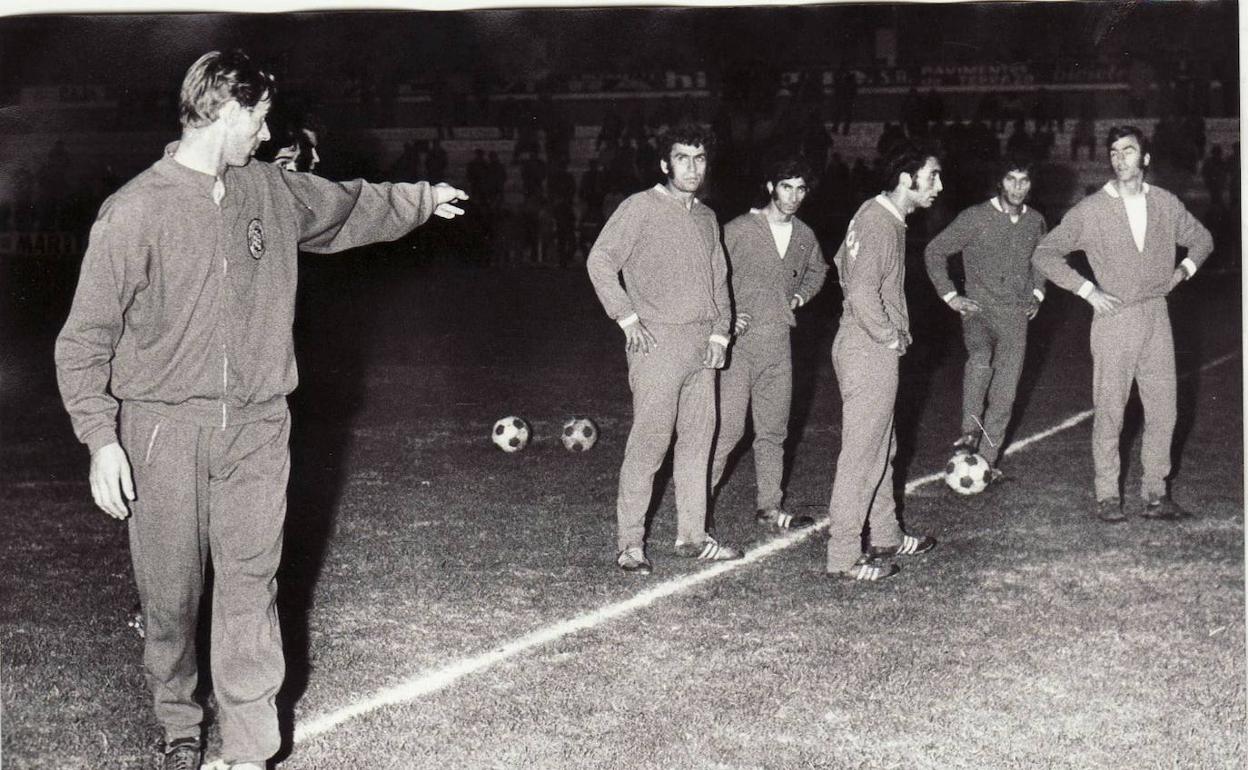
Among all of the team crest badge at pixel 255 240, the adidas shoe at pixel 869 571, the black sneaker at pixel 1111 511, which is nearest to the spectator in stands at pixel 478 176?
the black sneaker at pixel 1111 511

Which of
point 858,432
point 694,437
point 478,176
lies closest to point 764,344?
point 694,437

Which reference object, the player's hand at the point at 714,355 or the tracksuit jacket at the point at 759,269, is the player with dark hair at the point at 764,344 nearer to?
the tracksuit jacket at the point at 759,269

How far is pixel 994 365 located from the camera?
9.27 metres

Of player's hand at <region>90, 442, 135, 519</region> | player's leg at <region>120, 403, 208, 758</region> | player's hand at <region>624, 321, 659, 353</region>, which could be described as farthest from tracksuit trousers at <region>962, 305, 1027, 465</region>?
player's hand at <region>90, 442, 135, 519</region>

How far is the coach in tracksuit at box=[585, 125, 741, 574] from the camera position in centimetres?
Result: 661

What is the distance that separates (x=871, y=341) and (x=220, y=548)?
349 centimetres

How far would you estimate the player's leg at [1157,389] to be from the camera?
25.2 feet

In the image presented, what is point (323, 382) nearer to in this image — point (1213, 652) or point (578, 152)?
point (1213, 652)

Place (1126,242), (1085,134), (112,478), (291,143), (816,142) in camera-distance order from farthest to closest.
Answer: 1. (1085,134)
2. (816,142)
3. (1126,242)
4. (291,143)
5. (112,478)

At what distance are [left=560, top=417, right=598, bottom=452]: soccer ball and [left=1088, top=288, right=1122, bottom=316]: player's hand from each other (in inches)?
153

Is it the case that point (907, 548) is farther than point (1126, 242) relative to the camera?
No

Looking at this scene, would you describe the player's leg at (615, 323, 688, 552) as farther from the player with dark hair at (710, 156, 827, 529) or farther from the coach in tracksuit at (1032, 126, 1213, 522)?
the coach in tracksuit at (1032, 126, 1213, 522)

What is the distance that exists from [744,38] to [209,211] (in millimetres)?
23626

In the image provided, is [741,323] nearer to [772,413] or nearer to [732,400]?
[732,400]
